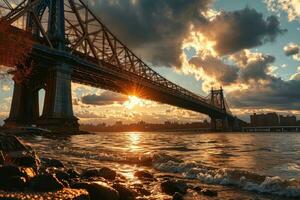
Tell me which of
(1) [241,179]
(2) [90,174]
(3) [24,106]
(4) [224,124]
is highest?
(3) [24,106]

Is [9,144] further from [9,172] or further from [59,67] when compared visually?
[59,67]

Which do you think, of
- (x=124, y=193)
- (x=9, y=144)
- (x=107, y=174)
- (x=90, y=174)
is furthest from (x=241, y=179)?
(x=9, y=144)

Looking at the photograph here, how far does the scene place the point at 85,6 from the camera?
59094mm

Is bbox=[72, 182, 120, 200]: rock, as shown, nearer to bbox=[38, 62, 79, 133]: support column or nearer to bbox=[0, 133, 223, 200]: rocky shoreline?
bbox=[0, 133, 223, 200]: rocky shoreline

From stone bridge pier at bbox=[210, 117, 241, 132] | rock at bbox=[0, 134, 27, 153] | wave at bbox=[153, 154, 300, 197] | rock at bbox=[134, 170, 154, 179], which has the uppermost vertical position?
stone bridge pier at bbox=[210, 117, 241, 132]

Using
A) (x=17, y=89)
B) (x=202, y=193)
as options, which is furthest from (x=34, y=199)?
(x=17, y=89)

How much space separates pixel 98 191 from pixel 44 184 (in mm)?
1044

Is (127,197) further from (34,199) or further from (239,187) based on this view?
(239,187)

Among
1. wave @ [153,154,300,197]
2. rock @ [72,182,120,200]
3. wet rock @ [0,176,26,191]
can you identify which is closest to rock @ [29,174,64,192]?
wet rock @ [0,176,26,191]

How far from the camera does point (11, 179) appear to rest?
20.7 feet

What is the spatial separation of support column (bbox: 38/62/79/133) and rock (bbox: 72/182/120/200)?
123 ft

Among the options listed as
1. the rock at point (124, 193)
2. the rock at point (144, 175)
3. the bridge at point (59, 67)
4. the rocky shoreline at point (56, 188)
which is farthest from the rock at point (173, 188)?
the bridge at point (59, 67)

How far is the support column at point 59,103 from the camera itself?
43.7 metres

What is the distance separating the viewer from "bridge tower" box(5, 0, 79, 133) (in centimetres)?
4450
